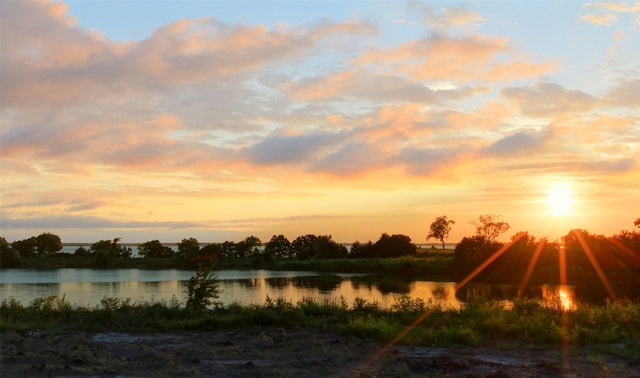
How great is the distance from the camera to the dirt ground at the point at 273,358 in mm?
9945

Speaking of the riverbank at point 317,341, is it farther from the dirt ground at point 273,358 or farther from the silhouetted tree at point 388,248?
the silhouetted tree at point 388,248

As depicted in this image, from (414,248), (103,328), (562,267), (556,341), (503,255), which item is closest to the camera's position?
(556,341)

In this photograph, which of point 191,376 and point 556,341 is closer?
point 191,376

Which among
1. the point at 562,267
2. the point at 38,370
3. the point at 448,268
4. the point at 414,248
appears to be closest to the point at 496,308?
the point at 38,370

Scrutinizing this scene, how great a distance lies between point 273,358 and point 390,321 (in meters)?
5.51

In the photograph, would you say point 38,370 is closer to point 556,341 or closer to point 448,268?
point 556,341

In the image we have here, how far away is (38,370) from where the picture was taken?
9695 millimetres

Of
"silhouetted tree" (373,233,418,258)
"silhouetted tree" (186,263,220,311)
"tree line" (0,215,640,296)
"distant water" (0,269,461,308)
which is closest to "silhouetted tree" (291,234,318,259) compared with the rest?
"tree line" (0,215,640,296)

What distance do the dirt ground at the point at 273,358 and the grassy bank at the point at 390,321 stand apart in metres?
0.86

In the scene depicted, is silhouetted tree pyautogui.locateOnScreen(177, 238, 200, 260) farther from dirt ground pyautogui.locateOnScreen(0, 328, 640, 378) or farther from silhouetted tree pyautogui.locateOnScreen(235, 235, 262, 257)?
dirt ground pyautogui.locateOnScreen(0, 328, 640, 378)

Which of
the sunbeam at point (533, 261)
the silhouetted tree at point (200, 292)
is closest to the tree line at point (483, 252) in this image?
the sunbeam at point (533, 261)

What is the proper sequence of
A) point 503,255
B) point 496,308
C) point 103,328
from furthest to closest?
point 503,255 < point 496,308 < point 103,328

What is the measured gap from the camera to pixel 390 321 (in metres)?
16.2

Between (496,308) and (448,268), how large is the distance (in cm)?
5332
